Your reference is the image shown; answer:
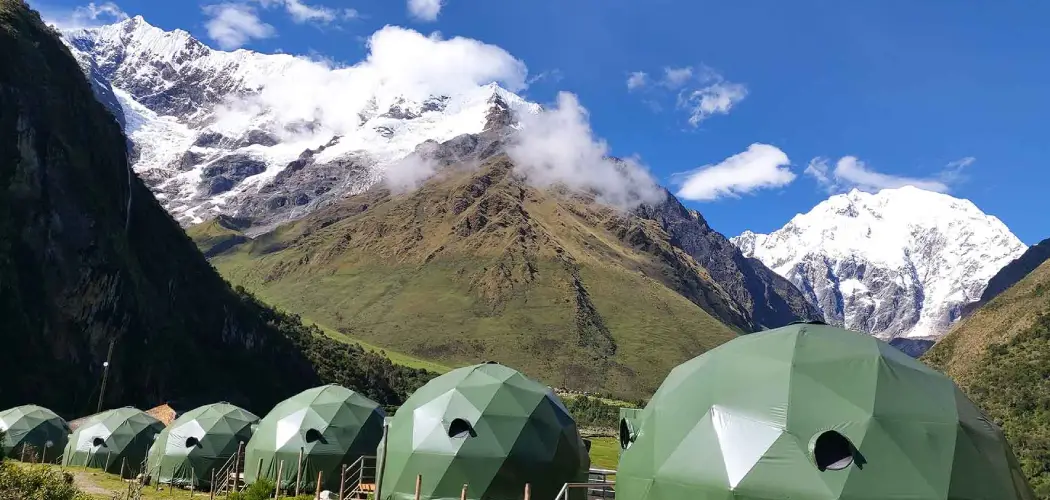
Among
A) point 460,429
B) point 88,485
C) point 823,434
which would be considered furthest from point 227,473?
point 823,434

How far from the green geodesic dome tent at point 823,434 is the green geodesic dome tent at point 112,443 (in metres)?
46.1

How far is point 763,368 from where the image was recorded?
19.2m

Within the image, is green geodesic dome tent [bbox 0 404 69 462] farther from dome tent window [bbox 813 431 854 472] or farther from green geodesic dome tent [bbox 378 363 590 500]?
dome tent window [bbox 813 431 854 472]

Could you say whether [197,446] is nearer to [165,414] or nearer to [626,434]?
[165,414]

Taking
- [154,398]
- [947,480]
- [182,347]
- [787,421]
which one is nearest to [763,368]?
[787,421]

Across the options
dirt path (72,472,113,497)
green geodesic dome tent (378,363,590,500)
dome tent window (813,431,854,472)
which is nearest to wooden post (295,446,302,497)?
green geodesic dome tent (378,363,590,500)

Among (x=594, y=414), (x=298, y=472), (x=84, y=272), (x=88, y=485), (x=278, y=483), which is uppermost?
(x=84, y=272)

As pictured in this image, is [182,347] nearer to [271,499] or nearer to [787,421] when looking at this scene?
[271,499]

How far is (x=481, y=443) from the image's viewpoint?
30.4 metres

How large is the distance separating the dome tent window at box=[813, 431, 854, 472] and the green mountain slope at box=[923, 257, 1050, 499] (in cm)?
7849

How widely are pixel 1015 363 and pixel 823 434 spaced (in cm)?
11860

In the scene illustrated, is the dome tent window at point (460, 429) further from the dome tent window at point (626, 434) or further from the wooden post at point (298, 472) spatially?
the wooden post at point (298, 472)

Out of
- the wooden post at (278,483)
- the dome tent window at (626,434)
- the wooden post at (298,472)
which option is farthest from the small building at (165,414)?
the dome tent window at (626,434)

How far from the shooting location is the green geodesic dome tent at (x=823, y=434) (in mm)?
16688
